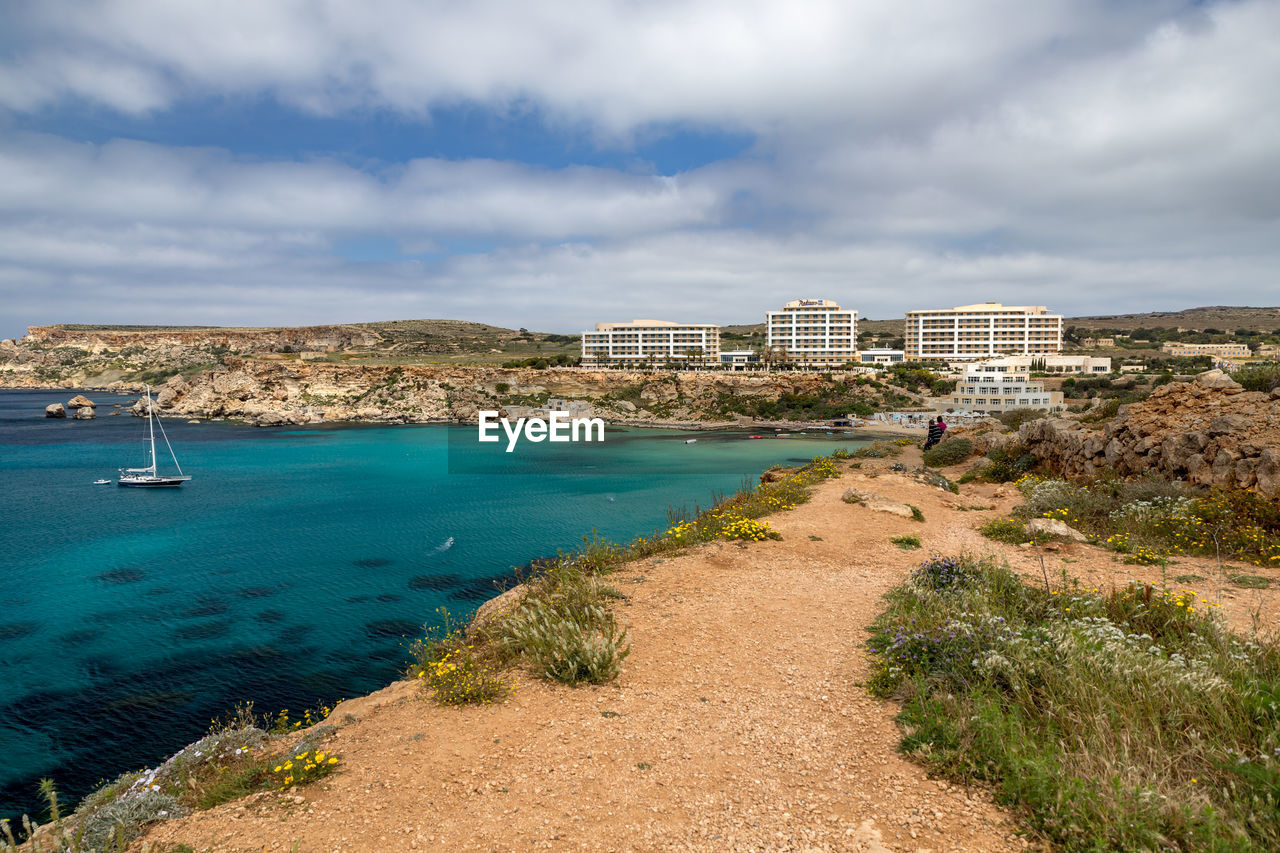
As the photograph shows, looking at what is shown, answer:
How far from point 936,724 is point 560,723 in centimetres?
319

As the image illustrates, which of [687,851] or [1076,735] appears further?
[1076,735]

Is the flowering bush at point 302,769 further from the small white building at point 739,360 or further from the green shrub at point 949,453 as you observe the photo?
the small white building at point 739,360

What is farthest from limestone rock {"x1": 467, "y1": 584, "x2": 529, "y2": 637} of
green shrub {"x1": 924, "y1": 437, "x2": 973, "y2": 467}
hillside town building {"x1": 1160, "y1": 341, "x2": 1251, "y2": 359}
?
hillside town building {"x1": 1160, "y1": 341, "x2": 1251, "y2": 359}

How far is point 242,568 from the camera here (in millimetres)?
20453

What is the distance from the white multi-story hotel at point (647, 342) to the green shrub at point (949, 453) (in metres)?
87.2

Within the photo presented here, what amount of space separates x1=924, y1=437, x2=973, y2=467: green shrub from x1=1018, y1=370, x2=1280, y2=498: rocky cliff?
555 cm

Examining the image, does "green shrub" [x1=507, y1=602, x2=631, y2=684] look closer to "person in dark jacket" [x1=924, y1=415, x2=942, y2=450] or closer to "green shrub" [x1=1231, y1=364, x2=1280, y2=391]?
"green shrub" [x1=1231, y1=364, x2=1280, y2=391]

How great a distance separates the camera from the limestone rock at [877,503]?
1446cm

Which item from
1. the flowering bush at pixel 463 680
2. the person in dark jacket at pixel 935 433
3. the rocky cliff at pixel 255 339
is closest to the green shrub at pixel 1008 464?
the person in dark jacket at pixel 935 433

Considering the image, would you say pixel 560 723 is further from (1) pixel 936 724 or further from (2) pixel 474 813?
(1) pixel 936 724

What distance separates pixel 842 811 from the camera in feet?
13.8

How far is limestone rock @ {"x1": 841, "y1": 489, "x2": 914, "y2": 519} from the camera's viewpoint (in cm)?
1446

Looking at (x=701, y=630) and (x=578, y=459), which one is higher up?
(x=701, y=630)

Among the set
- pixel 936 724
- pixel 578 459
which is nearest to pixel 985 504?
pixel 936 724
